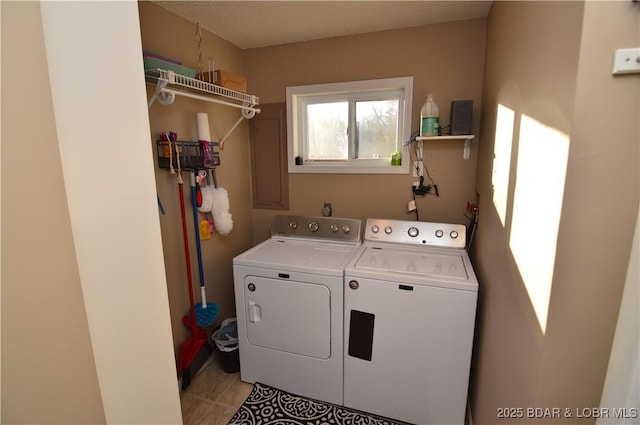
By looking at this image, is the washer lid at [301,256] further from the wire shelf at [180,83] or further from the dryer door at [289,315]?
the wire shelf at [180,83]

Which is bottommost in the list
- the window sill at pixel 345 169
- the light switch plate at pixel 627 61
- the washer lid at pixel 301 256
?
the washer lid at pixel 301 256

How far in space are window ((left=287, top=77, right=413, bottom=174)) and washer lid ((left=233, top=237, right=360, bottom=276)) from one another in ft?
2.10

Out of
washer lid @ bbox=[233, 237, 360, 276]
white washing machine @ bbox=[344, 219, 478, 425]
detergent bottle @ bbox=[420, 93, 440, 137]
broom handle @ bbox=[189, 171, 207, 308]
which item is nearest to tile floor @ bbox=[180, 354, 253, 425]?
broom handle @ bbox=[189, 171, 207, 308]

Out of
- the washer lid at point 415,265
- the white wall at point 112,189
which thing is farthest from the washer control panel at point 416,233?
the white wall at point 112,189

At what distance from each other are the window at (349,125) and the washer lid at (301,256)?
0.64m

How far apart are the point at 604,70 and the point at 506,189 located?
26.3 inches

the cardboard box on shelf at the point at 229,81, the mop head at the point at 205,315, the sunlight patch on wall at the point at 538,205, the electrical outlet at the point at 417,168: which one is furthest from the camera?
the electrical outlet at the point at 417,168

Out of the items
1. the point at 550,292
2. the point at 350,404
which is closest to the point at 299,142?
the point at 350,404

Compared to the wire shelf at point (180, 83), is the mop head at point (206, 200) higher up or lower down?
lower down

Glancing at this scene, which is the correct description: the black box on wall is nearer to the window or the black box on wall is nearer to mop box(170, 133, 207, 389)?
the window

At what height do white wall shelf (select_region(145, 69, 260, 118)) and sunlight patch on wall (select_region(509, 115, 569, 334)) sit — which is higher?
white wall shelf (select_region(145, 69, 260, 118))

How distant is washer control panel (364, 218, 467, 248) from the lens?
2.06 meters

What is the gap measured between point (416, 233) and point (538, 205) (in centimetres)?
119

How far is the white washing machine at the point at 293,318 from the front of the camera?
1.80 m
